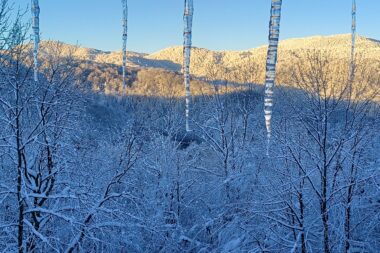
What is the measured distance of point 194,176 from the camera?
971 cm

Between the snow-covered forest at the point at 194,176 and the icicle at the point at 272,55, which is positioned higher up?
the icicle at the point at 272,55

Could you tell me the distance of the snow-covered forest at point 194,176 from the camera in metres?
5.42

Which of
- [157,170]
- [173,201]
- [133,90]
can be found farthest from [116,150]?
[133,90]

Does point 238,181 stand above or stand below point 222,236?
above

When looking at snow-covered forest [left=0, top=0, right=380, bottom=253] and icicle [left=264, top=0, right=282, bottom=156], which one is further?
icicle [left=264, top=0, right=282, bottom=156]

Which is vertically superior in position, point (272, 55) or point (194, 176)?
point (272, 55)

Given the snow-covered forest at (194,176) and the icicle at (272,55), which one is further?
the icicle at (272,55)

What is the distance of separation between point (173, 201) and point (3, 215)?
3732 mm

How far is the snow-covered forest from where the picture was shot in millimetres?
5422

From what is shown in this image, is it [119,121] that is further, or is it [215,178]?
[119,121]

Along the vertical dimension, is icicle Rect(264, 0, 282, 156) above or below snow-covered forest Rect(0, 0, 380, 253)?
above

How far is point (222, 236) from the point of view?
23.3ft

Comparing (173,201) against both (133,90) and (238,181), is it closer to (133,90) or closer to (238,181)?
(238,181)

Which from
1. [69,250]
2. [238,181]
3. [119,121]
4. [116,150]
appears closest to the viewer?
[69,250]
